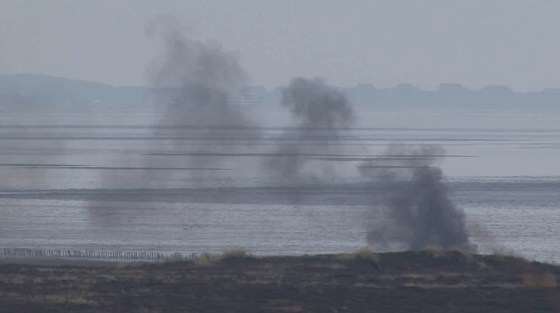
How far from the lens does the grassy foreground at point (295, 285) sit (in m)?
25.0

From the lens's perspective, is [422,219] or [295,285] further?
[422,219]

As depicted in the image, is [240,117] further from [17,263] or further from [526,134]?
[526,134]

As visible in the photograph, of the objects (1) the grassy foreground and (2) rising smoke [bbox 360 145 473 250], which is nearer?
(1) the grassy foreground

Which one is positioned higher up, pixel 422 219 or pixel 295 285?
pixel 422 219

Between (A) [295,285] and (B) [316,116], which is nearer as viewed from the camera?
(A) [295,285]

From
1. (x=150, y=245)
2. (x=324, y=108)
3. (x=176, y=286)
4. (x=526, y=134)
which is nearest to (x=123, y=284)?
(x=176, y=286)

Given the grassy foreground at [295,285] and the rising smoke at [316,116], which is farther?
the rising smoke at [316,116]

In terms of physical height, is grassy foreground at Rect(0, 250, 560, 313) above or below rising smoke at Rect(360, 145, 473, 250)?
below

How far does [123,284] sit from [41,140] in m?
91.5

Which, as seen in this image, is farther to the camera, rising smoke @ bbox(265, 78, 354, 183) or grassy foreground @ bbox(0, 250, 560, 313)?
rising smoke @ bbox(265, 78, 354, 183)

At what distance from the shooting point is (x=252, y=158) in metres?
87.8

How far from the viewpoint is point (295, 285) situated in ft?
91.6

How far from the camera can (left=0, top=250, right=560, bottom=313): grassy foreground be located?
2497 centimetres

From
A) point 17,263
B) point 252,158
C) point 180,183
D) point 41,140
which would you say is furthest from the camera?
point 41,140
